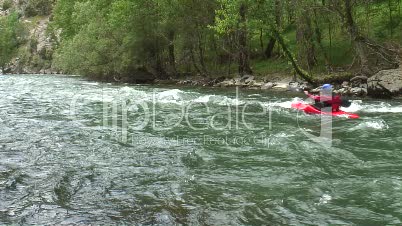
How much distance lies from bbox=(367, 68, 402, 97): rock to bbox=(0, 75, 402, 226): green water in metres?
4.49

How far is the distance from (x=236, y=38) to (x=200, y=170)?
2206 centimetres

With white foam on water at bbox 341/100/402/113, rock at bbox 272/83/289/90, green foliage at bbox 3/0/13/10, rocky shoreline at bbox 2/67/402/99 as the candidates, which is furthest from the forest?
green foliage at bbox 3/0/13/10

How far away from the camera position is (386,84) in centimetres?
1962

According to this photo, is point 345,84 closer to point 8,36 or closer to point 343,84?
point 343,84

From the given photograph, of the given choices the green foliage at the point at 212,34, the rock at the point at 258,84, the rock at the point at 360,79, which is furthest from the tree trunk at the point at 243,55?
the rock at the point at 360,79

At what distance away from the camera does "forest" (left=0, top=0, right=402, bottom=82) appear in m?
23.7

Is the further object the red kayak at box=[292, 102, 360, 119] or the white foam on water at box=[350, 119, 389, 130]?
the red kayak at box=[292, 102, 360, 119]

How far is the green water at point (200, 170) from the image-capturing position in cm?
603

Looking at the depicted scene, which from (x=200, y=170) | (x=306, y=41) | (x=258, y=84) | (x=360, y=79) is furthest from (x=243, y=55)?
(x=200, y=170)

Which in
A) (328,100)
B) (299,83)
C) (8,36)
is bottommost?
(328,100)

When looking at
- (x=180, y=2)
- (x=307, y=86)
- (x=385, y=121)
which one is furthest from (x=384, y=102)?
(x=180, y=2)

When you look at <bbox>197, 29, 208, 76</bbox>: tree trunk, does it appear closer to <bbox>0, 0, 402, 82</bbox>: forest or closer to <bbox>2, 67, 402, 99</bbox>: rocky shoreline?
<bbox>0, 0, 402, 82</bbox>: forest

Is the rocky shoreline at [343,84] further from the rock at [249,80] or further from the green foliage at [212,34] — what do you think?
the green foliage at [212,34]

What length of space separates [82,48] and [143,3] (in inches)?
306
